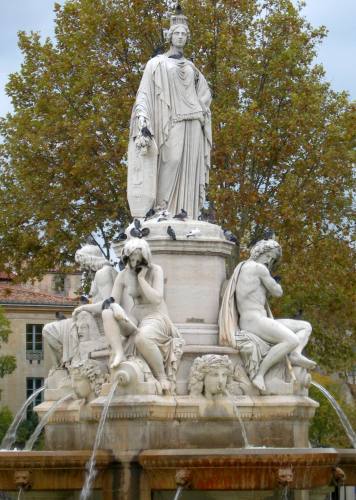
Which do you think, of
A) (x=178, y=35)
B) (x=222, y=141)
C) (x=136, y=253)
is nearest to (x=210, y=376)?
(x=136, y=253)

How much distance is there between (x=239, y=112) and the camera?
31906 mm

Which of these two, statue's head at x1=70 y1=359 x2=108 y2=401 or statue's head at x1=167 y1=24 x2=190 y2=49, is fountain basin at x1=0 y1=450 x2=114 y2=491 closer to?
statue's head at x1=70 y1=359 x2=108 y2=401

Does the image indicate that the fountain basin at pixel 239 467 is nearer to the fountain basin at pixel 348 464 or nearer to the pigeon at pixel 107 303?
the fountain basin at pixel 348 464

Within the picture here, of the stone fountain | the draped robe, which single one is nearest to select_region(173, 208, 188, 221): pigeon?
the stone fountain

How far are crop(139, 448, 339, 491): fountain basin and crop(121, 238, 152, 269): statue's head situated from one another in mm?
2588

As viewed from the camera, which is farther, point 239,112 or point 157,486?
point 239,112

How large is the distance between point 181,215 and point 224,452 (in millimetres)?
4125

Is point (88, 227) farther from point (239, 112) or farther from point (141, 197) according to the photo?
point (141, 197)

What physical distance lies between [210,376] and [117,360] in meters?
1.07

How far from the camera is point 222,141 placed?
31.6 metres

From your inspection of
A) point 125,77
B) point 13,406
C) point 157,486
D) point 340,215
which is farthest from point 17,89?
point 13,406

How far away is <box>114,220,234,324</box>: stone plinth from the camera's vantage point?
17.1 meters

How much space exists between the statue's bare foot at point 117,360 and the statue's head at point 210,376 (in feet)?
2.71

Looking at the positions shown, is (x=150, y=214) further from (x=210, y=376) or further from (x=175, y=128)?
(x=210, y=376)
